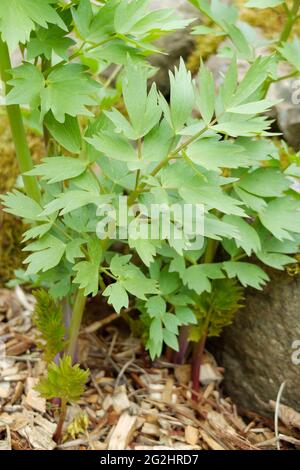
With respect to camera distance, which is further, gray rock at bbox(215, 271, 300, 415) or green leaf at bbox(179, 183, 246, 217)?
gray rock at bbox(215, 271, 300, 415)

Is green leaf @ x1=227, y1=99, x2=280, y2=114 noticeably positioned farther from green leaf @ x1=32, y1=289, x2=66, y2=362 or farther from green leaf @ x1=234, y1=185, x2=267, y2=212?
green leaf @ x1=32, y1=289, x2=66, y2=362

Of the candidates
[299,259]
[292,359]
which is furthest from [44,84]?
[292,359]

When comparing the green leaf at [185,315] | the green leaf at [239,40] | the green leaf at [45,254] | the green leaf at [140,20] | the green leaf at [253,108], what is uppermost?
the green leaf at [140,20]

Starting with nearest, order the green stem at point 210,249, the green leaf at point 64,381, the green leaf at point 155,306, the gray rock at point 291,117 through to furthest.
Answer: the green leaf at point 64,381 < the green leaf at point 155,306 < the green stem at point 210,249 < the gray rock at point 291,117

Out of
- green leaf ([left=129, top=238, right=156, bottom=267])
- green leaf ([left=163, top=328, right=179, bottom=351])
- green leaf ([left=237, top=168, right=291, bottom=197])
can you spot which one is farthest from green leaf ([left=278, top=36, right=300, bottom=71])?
green leaf ([left=163, top=328, right=179, bottom=351])

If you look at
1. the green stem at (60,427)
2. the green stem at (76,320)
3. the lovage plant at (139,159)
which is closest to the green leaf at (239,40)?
the lovage plant at (139,159)

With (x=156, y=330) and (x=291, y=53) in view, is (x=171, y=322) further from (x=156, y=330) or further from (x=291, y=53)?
(x=291, y=53)

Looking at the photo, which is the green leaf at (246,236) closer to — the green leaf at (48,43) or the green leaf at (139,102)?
the green leaf at (139,102)
